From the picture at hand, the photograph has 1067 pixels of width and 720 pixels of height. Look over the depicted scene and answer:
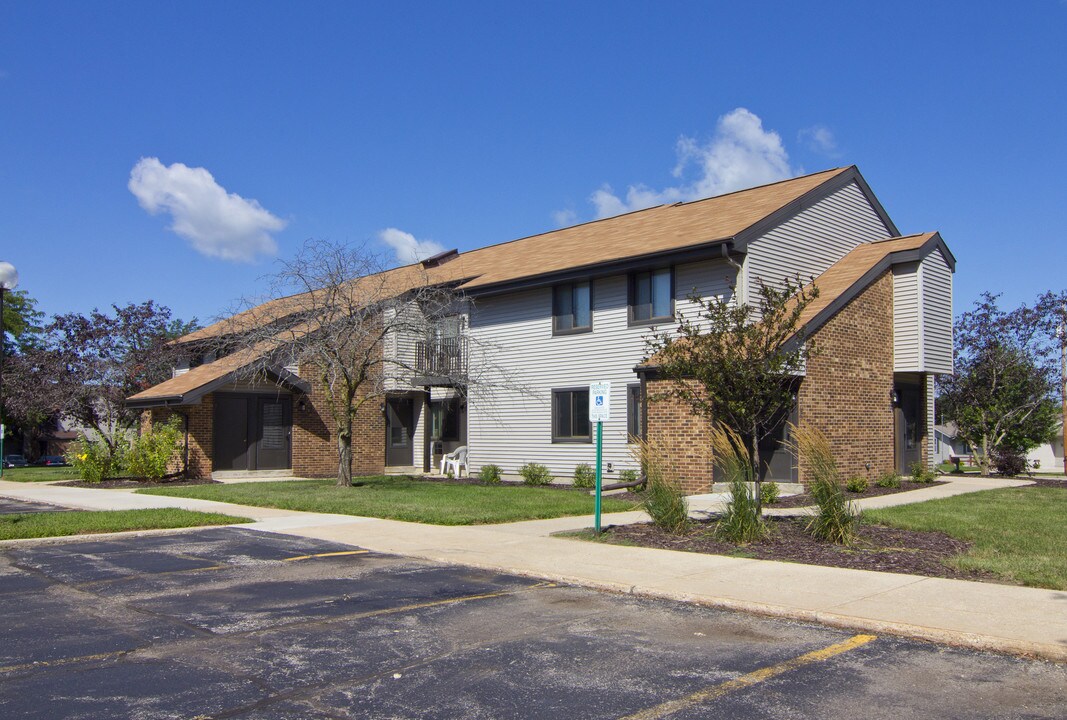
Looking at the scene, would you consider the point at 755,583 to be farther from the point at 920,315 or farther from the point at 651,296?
the point at 920,315

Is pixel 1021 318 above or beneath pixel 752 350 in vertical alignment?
above

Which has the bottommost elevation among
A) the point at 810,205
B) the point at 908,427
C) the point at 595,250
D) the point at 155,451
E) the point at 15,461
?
the point at 15,461

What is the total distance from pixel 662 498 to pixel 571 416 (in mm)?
Result: 10719

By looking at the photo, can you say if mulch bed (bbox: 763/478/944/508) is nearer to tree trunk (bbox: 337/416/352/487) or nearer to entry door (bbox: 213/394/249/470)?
tree trunk (bbox: 337/416/352/487)

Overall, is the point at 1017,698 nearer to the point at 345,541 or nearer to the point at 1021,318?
the point at 345,541

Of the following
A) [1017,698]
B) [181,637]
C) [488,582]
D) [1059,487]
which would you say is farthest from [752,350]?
[1059,487]

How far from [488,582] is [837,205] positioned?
17.4 metres

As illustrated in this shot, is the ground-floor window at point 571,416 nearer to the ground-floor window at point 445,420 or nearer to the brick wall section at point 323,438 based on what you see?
the ground-floor window at point 445,420

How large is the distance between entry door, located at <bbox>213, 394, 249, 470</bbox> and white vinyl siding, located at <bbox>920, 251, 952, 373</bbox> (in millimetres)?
18613

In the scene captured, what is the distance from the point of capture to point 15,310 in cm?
5394

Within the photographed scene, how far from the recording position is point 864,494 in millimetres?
19594

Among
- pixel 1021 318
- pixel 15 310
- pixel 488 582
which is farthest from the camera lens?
pixel 15 310

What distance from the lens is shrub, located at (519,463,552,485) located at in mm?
22369

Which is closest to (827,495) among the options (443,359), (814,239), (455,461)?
(814,239)
